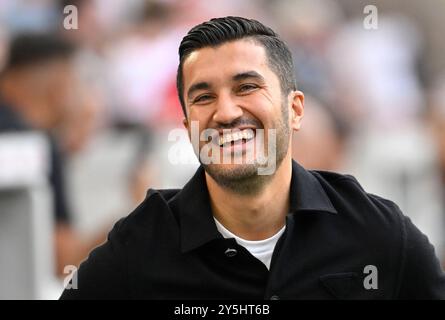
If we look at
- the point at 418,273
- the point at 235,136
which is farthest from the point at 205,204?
the point at 418,273

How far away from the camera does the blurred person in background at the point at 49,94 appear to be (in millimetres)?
5371

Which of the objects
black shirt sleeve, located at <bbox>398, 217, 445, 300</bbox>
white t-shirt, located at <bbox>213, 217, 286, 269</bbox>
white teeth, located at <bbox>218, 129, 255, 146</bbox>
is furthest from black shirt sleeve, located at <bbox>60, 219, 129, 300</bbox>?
black shirt sleeve, located at <bbox>398, 217, 445, 300</bbox>

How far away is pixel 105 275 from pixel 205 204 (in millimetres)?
324

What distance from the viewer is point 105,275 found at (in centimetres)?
254

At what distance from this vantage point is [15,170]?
453 centimetres

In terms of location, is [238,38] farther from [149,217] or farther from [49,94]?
[49,94]

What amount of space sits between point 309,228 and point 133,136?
381 centimetres

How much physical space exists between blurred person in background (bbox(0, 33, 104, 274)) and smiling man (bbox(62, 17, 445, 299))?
109 inches

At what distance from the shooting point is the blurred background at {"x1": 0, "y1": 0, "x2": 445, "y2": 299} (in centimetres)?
571

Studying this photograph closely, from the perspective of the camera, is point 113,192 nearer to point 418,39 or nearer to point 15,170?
point 15,170

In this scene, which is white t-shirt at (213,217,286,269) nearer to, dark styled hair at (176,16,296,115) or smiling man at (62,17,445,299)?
smiling man at (62,17,445,299)

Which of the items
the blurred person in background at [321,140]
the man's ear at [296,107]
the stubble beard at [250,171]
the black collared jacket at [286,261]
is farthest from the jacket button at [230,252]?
the blurred person in background at [321,140]

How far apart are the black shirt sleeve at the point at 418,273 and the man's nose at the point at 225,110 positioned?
540 millimetres

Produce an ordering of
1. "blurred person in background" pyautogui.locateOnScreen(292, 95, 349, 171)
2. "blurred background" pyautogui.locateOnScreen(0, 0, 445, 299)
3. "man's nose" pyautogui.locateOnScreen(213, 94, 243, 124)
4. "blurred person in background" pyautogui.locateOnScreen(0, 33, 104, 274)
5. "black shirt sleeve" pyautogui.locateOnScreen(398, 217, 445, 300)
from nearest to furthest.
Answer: "man's nose" pyautogui.locateOnScreen(213, 94, 243, 124)
"black shirt sleeve" pyautogui.locateOnScreen(398, 217, 445, 300)
"blurred person in background" pyautogui.locateOnScreen(0, 33, 104, 274)
"blurred background" pyautogui.locateOnScreen(0, 0, 445, 299)
"blurred person in background" pyautogui.locateOnScreen(292, 95, 349, 171)
